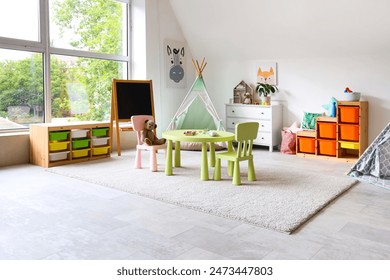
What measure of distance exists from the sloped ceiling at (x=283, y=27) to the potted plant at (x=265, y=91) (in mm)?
520

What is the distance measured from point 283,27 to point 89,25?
122 inches

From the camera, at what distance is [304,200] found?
3.39 m

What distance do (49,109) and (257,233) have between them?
13.6 ft

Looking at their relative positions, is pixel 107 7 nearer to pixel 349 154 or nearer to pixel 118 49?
pixel 118 49

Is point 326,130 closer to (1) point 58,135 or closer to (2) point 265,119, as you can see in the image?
(2) point 265,119

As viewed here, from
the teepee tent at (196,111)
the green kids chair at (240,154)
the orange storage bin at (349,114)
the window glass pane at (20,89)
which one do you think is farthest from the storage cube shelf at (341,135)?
the window glass pane at (20,89)

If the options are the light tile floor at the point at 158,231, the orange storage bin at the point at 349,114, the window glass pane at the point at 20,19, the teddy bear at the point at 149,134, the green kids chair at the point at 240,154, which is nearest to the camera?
the light tile floor at the point at 158,231

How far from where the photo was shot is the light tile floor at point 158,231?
2.32 meters

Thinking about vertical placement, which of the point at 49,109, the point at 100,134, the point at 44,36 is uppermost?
the point at 44,36

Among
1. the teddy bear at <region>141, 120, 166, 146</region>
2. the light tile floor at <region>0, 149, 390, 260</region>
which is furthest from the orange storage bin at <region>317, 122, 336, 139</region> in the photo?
the teddy bear at <region>141, 120, 166, 146</region>

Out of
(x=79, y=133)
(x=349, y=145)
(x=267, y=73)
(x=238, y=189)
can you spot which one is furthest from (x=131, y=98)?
(x=349, y=145)

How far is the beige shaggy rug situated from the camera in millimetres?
3025

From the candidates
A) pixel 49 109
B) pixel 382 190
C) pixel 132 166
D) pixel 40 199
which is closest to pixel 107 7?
pixel 49 109

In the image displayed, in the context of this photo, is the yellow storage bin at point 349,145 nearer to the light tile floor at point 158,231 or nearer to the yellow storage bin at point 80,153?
the light tile floor at point 158,231
